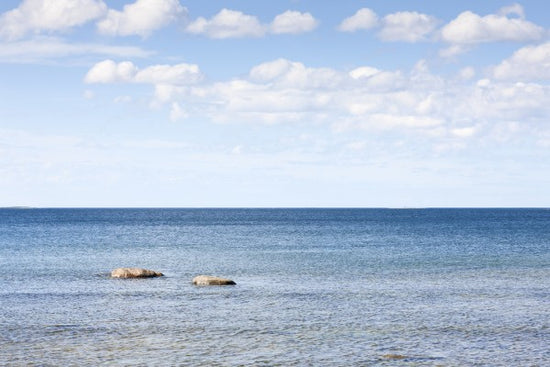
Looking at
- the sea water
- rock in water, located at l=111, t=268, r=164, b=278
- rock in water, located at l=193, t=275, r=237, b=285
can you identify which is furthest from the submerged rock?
rock in water, located at l=111, t=268, r=164, b=278

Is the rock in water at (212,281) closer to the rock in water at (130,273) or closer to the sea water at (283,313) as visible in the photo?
the sea water at (283,313)

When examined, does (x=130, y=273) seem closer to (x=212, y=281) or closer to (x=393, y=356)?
(x=212, y=281)

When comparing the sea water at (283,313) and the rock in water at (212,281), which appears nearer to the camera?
the sea water at (283,313)

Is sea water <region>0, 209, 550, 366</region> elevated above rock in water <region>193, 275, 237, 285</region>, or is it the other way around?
rock in water <region>193, 275, 237, 285</region>

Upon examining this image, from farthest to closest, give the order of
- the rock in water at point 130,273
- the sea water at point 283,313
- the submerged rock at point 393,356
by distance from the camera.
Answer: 1. the rock in water at point 130,273
2. the sea water at point 283,313
3. the submerged rock at point 393,356

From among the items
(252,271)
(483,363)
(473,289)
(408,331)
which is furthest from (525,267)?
(483,363)

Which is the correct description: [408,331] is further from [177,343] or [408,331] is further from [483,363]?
[177,343]

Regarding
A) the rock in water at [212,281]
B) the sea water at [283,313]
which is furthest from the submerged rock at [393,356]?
the rock in water at [212,281]

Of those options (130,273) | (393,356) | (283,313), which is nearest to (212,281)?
(130,273)

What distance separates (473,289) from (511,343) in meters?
20.9

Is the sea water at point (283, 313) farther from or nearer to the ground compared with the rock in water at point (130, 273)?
nearer to the ground

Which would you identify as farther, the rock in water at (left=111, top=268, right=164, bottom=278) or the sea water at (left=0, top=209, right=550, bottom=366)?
the rock in water at (left=111, top=268, right=164, bottom=278)

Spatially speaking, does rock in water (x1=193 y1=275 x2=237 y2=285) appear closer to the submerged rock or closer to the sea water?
the sea water

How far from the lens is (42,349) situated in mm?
34188
